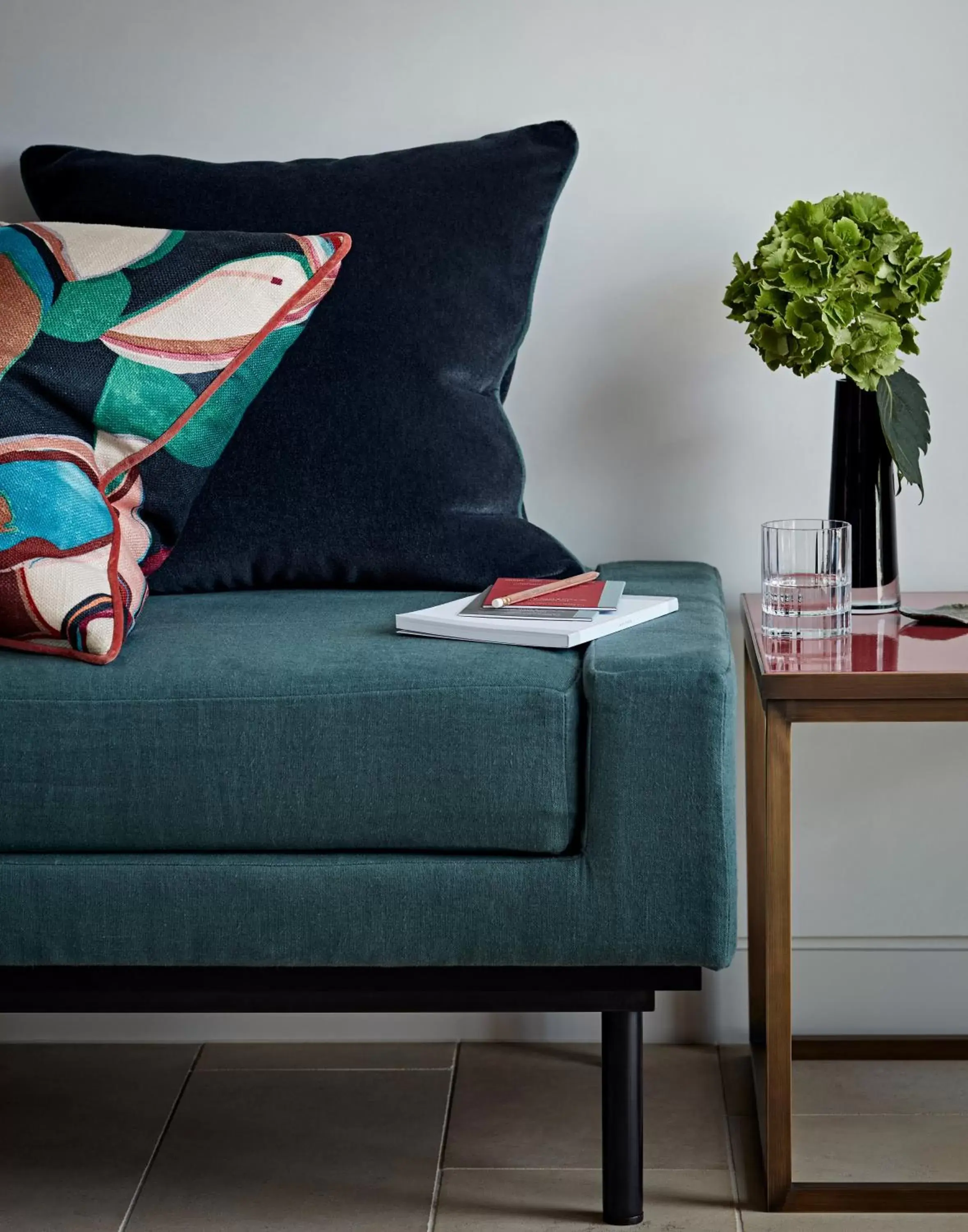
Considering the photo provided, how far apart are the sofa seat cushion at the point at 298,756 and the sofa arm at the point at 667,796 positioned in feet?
0.12

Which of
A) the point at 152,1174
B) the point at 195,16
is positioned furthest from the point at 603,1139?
the point at 195,16

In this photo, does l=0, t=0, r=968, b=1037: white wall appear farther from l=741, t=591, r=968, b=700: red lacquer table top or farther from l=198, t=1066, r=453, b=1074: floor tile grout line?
l=741, t=591, r=968, b=700: red lacquer table top

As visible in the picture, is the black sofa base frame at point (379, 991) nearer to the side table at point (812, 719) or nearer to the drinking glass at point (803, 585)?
the side table at point (812, 719)

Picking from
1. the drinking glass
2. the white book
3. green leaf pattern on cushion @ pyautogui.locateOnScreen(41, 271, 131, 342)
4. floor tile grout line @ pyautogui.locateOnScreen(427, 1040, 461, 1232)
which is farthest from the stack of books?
floor tile grout line @ pyautogui.locateOnScreen(427, 1040, 461, 1232)

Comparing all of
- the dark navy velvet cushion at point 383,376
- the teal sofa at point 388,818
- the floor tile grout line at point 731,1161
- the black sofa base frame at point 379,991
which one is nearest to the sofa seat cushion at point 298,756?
the teal sofa at point 388,818

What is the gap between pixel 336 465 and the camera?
5.31 ft

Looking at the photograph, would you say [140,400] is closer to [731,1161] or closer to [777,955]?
[777,955]

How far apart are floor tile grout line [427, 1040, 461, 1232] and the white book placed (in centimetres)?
60

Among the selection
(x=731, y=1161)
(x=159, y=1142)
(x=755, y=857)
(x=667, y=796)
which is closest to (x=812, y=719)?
(x=667, y=796)

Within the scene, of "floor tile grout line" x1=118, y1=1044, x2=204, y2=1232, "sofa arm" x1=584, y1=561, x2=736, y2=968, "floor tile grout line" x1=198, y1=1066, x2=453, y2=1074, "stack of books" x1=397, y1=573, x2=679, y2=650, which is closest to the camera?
"sofa arm" x1=584, y1=561, x2=736, y2=968

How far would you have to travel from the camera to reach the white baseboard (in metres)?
1.85

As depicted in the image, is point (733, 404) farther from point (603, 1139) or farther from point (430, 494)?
point (603, 1139)

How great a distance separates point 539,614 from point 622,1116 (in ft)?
1.66

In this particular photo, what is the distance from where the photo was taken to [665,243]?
186 cm
